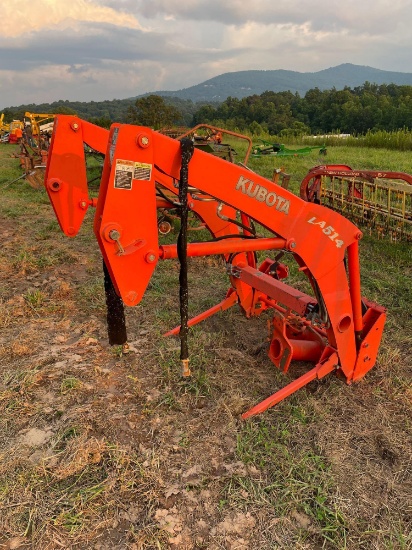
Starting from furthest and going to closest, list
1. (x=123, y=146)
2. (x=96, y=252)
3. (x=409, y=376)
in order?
(x=96, y=252) < (x=409, y=376) < (x=123, y=146)

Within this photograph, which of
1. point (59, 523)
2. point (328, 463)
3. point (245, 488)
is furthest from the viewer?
point (328, 463)

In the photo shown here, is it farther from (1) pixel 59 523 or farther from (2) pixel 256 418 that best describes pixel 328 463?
(1) pixel 59 523

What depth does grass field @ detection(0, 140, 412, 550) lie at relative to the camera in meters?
2.24

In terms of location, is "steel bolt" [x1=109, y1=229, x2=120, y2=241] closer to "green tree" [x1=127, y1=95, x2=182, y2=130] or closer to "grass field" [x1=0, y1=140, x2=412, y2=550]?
"grass field" [x1=0, y1=140, x2=412, y2=550]

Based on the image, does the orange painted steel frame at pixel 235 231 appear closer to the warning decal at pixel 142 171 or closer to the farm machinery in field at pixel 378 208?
the warning decal at pixel 142 171

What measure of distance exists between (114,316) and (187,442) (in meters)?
1.09

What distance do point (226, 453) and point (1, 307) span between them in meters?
3.14

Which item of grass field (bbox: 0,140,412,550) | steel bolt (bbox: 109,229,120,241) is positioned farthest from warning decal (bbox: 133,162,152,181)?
grass field (bbox: 0,140,412,550)

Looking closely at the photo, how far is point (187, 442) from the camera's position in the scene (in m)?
2.79

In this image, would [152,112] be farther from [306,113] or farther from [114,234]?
[114,234]

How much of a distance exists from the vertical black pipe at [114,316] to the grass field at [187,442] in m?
0.30

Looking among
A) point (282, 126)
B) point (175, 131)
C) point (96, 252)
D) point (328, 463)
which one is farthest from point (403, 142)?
point (282, 126)

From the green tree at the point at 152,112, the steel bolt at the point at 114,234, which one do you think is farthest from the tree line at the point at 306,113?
the steel bolt at the point at 114,234

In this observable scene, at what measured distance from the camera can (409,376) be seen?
3.54 metres
